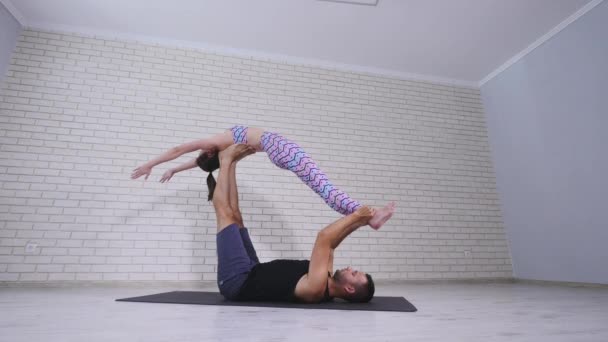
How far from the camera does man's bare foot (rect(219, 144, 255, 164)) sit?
292 centimetres

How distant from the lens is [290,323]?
1.73 metres

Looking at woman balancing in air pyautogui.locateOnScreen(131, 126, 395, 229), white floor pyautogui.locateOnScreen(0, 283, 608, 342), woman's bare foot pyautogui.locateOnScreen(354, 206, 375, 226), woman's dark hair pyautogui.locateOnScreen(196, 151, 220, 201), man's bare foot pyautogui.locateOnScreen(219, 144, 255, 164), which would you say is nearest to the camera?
white floor pyautogui.locateOnScreen(0, 283, 608, 342)

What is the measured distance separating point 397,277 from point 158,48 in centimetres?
471

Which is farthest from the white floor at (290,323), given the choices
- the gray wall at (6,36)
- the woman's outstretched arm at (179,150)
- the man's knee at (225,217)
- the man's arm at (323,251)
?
the gray wall at (6,36)

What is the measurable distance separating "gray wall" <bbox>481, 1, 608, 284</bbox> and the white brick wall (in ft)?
1.23

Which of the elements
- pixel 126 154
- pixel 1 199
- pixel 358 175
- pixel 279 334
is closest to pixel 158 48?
pixel 126 154

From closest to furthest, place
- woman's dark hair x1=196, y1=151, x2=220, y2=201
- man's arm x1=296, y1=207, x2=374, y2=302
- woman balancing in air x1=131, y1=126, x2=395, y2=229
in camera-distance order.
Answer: man's arm x1=296, y1=207, x2=374, y2=302, woman balancing in air x1=131, y1=126, x2=395, y2=229, woman's dark hair x1=196, y1=151, x2=220, y2=201

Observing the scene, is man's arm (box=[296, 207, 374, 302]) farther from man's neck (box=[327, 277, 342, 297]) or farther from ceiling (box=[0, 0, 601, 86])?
ceiling (box=[0, 0, 601, 86])

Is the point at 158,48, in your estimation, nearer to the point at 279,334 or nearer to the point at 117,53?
the point at 117,53

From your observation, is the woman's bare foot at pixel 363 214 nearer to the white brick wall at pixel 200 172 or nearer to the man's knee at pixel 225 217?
the man's knee at pixel 225 217

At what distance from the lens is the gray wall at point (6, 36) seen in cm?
416

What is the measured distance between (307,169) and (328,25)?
2.71 m

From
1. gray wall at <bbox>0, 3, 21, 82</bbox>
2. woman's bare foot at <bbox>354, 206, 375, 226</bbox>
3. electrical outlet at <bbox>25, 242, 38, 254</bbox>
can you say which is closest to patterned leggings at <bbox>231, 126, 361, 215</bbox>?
woman's bare foot at <bbox>354, 206, 375, 226</bbox>

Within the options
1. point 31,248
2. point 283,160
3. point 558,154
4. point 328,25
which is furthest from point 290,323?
point 558,154
